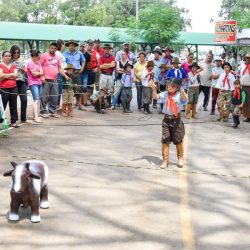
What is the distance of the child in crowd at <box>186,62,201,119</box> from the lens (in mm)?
13195

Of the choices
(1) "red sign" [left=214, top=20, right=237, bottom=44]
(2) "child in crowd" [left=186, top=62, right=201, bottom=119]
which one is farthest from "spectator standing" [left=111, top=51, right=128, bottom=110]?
(1) "red sign" [left=214, top=20, right=237, bottom=44]

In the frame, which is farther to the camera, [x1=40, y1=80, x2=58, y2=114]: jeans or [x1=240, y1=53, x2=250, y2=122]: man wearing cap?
[x1=240, y1=53, x2=250, y2=122]: man wearing cap

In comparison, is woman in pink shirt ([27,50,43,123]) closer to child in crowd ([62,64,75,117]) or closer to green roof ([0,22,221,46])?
child in crowd ([62,64,75,117])

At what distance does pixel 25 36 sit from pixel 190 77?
11819mm

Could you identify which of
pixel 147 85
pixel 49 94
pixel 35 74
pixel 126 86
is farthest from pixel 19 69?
pixel 147 85

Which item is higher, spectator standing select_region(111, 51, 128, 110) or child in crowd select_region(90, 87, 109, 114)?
spectator standing select_region(111, 51, 128, 110)

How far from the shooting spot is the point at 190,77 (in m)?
13.6

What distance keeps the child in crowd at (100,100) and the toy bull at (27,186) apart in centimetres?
804

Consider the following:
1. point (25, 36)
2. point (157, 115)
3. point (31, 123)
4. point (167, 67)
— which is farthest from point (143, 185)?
point (25, 36)

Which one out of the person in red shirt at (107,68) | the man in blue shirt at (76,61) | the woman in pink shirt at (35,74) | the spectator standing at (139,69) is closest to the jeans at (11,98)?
the woman in pink shirt at (35,74)

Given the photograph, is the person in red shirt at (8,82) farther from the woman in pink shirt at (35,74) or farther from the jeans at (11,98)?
the woman in pink shirt at (35,74)

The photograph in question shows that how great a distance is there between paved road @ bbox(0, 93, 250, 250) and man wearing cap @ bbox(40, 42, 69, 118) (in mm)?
1127

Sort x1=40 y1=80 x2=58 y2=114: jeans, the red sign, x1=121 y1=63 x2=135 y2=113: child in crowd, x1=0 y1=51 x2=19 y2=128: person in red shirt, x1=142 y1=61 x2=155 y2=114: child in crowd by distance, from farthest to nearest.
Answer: the red sign < x1=121 y1=63 x2=135 y2=113: child in crowd < x1=142 y1=61 x2=155 y2=114: child in crowd < x1=40 y1=80 x2=58 y2=114: jeans < x1=0 y1=51 x2=19 y2=128: person in red shirt

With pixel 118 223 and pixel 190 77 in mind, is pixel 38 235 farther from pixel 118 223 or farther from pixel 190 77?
pixel 190 77
